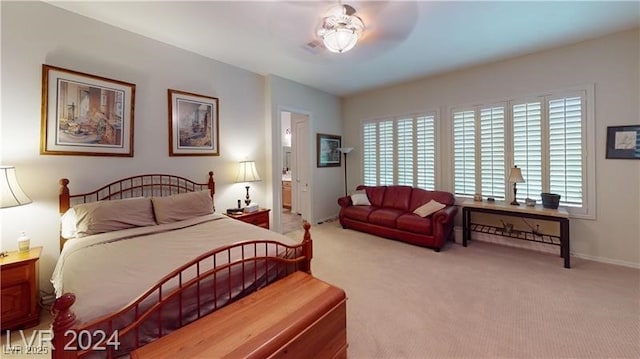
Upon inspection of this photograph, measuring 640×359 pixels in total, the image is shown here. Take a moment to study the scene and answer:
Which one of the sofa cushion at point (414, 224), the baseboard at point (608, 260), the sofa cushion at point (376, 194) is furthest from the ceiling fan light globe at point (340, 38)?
the baseboard at point (608, 260)

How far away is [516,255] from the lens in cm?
368

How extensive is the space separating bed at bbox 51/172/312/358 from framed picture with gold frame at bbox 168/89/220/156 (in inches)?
23.5

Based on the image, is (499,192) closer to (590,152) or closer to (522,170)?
(522,170)

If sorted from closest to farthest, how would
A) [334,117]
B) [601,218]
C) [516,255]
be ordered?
[601,218] < [516,255] < [334,117]

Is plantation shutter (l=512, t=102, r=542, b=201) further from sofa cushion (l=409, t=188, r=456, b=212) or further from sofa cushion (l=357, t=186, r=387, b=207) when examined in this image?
sofa cushion (l=357, t=186, r=387, b=207)

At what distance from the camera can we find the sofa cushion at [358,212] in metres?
4.73

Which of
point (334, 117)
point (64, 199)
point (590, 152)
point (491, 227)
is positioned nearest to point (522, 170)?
point (590, 152)

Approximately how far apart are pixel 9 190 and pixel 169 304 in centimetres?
194

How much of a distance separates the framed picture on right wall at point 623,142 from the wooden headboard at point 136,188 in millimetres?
5398

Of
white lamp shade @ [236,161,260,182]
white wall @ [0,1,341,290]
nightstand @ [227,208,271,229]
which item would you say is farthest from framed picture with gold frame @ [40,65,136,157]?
nightstand @ [227,208,271,229]

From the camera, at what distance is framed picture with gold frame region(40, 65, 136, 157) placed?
258 cm

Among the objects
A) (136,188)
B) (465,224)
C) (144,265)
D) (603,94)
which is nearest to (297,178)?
(136,188)

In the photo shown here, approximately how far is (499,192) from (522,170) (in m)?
0.46

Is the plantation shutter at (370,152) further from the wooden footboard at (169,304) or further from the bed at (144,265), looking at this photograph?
the wooden footboard at (169,304)
